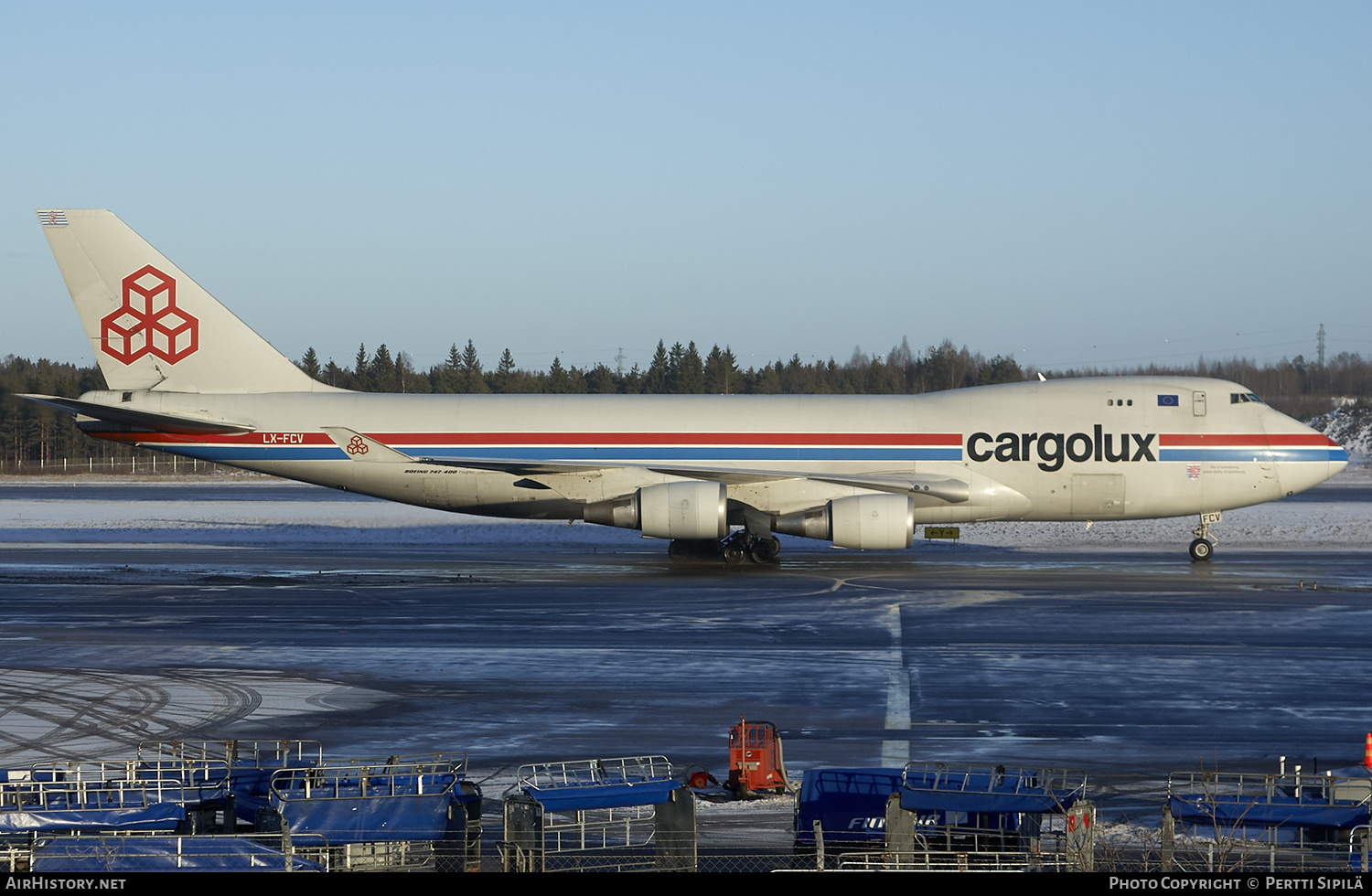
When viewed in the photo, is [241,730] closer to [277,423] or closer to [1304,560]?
[277,423]

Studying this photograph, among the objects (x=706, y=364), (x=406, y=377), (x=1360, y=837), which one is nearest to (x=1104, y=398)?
(x=1360, y=837)

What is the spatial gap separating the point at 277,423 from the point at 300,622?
11.5m

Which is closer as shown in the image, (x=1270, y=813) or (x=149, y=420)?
(x=1270, y=813)

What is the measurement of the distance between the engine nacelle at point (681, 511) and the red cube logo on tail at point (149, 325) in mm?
13092

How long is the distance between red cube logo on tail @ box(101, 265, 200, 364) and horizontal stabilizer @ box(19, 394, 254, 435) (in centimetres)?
188

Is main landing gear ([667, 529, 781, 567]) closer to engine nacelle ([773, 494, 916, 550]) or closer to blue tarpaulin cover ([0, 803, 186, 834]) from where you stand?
engine nacelle ([773, 494, 916, 550])

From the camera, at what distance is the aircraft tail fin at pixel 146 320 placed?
3231cm

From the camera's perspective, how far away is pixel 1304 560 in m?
33.1

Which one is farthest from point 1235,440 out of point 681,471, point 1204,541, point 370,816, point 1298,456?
point 370,816

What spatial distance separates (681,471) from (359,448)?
27.8 feet

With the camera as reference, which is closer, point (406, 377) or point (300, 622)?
Result: point (300, 622)

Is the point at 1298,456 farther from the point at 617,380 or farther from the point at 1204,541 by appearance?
the point at 617,380

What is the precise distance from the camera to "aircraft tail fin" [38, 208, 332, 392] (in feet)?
106

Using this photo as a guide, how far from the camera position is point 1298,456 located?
31781 millimetres
